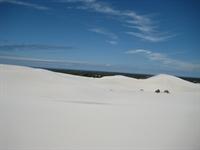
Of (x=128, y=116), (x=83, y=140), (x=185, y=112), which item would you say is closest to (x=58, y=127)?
(x=83, y=140)

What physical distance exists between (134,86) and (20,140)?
893 cm

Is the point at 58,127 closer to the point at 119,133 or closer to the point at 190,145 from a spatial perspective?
the point at 119,133

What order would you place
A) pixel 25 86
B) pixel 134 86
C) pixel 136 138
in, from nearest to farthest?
pixel 136 138, pixel 25 86, pixel 134 86

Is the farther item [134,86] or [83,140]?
[134,86]

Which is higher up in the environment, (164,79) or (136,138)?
(164,79)

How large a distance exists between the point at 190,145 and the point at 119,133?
0.83m

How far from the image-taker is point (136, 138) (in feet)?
8.74

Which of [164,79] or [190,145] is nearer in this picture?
[190,145]

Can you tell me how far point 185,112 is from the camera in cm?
418

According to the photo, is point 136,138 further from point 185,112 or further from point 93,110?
point 185,112

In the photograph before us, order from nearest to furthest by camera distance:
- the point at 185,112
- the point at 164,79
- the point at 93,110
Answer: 1. the point at 93,110
2. the point at 185,112
3. the point at 164,79

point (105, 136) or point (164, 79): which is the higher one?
point (164, 79)

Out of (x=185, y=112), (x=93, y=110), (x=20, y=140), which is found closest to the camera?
(x=20, y=140)

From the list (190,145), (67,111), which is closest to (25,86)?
(67,111)
